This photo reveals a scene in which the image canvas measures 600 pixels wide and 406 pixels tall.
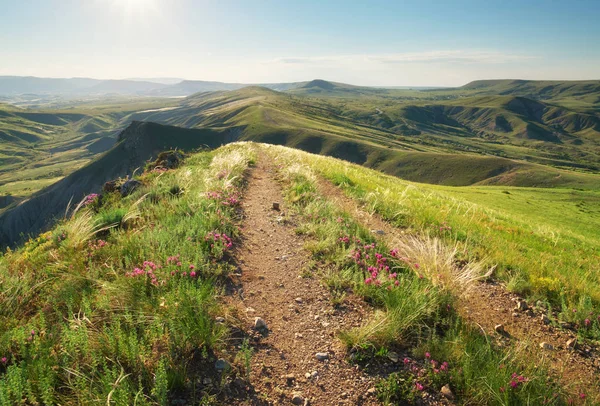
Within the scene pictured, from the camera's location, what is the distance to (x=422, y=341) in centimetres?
423

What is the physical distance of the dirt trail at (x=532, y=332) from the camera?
3.94 m

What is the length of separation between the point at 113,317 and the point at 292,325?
2.50 meters

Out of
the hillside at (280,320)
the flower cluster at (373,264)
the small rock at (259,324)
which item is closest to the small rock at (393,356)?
the hillside at (280,320)

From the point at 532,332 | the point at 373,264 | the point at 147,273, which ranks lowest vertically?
the point at 532,332

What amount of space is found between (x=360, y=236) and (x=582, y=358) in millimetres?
4353

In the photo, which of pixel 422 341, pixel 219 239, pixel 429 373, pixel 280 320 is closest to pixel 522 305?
pixel 422 341

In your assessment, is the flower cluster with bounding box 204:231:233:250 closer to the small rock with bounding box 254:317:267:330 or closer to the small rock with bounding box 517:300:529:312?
the small rock with bounding box 254:317:267:330

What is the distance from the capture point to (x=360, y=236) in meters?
7.54

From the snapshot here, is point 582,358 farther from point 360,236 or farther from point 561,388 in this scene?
point 360,236

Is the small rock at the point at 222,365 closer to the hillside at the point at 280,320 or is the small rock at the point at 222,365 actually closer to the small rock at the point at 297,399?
the hillside at the point at 280,320

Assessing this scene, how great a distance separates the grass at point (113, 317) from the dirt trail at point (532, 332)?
417 centimetres

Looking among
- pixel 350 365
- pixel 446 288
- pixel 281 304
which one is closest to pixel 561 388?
pixel 446 288

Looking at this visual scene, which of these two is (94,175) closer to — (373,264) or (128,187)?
(128,187)

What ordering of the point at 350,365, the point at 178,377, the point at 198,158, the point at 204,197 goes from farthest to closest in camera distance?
the point at 198,158 → the point at 204,197 → the point at 350,365 → the point at 178,377
